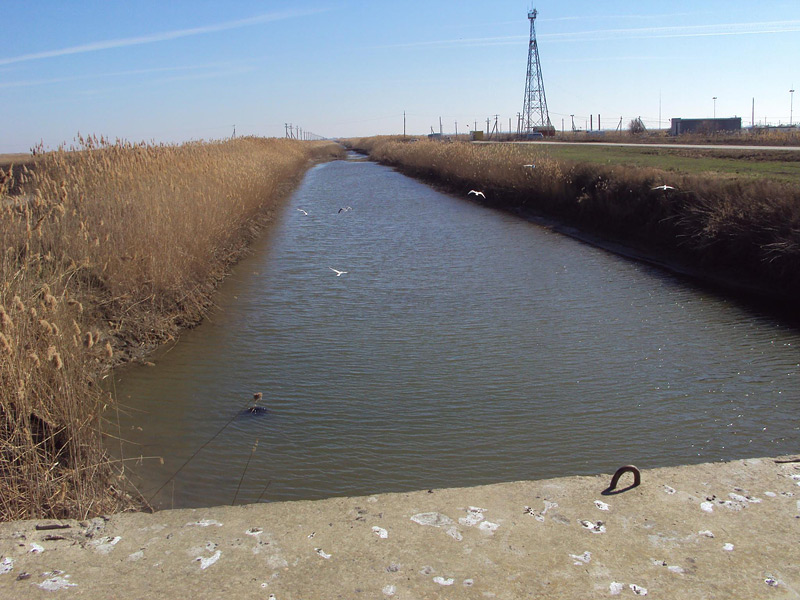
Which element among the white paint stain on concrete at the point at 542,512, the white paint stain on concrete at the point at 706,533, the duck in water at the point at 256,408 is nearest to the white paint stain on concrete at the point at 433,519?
the white paint stain on concrete at the point at 542,512

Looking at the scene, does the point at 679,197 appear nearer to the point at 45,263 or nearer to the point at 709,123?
the point at 45,263

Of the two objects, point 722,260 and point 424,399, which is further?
point 722,260

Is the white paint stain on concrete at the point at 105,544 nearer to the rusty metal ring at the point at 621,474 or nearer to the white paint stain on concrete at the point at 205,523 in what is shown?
the white paint stain on concrete at the point at 205,523

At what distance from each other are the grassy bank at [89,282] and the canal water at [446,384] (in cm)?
65

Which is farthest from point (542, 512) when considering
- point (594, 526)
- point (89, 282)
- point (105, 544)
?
point (89, 282)

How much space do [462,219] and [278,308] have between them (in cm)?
1097

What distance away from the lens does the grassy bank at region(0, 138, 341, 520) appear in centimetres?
394

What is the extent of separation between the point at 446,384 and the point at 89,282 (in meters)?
4.05

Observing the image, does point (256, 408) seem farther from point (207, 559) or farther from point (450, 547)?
point (450, 547)

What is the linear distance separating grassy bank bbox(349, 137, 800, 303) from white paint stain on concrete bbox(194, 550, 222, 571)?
9.79 metres

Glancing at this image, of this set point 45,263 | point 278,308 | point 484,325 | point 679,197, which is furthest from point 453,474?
point 679,197

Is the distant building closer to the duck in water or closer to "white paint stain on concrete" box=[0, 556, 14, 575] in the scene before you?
the duck in water

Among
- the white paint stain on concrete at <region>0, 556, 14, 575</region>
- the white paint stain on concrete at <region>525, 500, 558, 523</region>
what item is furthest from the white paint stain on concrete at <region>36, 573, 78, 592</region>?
the white paint stain on concrete at <region>525, 500, 558, 523</region>

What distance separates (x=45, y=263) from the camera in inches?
276
